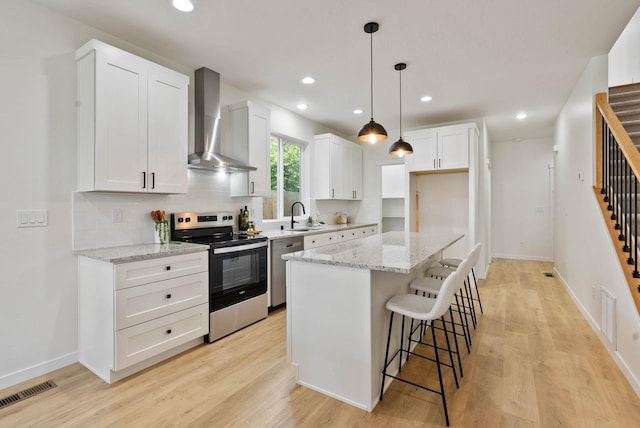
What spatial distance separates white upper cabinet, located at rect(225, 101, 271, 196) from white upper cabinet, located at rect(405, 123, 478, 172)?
2587mm

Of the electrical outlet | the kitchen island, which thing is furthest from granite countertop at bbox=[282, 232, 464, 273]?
the electrical outlet

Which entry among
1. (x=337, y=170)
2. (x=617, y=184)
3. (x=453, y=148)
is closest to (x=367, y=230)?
(x=337, y=170)

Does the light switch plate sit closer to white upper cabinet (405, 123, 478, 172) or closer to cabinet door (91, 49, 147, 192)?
cabinet door (91, 49, 147, 192)

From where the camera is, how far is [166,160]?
284 cm

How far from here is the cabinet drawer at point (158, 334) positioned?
225 cm

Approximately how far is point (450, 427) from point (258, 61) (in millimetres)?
3394

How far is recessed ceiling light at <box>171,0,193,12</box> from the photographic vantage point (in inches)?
89.6

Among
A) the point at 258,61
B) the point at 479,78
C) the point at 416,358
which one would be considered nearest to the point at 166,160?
the point at 258,61

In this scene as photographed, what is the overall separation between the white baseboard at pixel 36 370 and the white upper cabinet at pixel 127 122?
4.34 ft

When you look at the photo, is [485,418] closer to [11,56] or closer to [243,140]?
[243,140]

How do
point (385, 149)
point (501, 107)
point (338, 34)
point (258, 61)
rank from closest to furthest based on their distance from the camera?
point (338, 34) → point (258, 61) → point (501, 107) → point (385, 149)

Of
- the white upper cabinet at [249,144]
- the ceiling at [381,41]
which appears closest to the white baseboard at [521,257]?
the ceiling at [381,41]

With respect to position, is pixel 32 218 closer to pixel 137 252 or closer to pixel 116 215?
pixel 116 215

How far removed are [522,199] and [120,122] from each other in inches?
298
